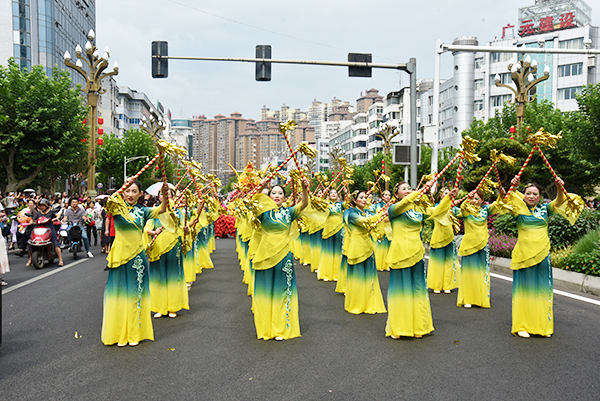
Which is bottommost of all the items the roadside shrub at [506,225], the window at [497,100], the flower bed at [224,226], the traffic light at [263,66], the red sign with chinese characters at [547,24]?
the flower bed at [224,226]

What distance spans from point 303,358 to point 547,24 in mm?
57683

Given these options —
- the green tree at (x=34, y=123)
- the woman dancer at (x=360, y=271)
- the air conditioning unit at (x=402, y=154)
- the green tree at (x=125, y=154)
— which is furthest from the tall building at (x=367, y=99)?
the woman dancer at (x=360, y=271)

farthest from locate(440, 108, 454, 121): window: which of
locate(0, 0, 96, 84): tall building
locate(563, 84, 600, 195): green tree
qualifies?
locate(563, 84, 600, 195): green tree

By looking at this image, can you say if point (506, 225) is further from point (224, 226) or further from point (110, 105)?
point (110, 105)

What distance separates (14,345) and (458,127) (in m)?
56.3

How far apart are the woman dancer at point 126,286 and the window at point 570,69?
53143mm

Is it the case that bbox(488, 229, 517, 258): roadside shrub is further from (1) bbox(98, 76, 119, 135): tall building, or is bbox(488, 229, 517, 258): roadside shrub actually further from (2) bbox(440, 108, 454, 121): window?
(1) bbox(98, 76, 119, 135): tall building

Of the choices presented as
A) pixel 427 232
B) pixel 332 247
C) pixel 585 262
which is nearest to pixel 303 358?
pixel 332 247

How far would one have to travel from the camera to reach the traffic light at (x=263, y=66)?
13156 millimetres

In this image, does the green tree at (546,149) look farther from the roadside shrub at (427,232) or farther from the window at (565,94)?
the window at (565,94)

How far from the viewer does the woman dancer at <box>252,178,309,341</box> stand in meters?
6.27

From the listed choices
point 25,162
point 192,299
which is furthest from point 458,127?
point 192,299

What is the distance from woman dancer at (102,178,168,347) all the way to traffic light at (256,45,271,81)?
7542mm

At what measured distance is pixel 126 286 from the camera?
20.0 feet
